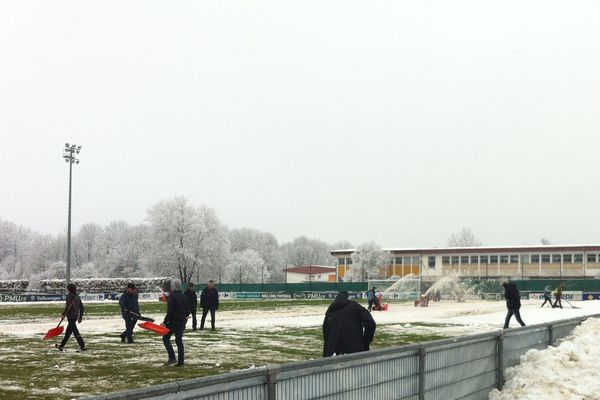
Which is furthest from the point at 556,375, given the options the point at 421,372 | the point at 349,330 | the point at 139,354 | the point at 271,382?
the point at 139,354

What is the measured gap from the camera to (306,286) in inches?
3538

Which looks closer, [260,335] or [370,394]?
[370,394]

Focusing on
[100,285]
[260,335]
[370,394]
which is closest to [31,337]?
[260,335]

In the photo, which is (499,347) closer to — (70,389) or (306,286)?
(70,389)

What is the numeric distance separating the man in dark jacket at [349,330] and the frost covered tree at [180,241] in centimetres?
9547

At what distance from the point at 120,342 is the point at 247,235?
156m

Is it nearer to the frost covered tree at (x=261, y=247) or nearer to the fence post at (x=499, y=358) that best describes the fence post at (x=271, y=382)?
the fence post at (x=499, y=358)

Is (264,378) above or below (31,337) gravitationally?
above

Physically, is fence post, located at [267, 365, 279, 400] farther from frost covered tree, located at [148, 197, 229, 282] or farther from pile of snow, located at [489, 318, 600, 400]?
frost covered tree, located at [148, 197, 229, 282]

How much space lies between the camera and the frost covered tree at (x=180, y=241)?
339 feet

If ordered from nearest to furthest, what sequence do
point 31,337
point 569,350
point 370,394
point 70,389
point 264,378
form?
point 264,378 < point 370,394 < point 569,350 < point 70,389 < point 31,337

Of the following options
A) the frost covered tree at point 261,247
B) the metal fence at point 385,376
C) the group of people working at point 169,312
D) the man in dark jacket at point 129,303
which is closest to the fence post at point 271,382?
the metal fence at point 385,376

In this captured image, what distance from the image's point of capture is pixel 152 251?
4119 inches

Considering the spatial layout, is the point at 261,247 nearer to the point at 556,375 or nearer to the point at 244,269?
the point at 244,269
